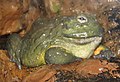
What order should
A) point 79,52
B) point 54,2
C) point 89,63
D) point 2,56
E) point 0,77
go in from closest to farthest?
1. point 89,63
2. point 0,77
3. point 79,52
4. point 2,56
5. point 54,2

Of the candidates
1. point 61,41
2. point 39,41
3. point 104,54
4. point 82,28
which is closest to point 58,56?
point 61,41

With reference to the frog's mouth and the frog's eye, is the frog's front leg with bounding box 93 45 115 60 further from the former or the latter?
the frog's eye

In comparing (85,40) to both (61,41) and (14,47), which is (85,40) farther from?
(14,47)

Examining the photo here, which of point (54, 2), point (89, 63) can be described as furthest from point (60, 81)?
point (54, 2)

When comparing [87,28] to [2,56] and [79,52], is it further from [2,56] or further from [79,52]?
[2,56]

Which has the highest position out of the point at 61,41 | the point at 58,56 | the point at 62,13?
the point at 62,13

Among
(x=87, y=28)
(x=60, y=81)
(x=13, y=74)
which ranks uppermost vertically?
(x=87, y=28)

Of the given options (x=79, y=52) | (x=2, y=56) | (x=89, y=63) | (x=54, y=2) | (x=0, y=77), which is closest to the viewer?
(x=89, y=63)
